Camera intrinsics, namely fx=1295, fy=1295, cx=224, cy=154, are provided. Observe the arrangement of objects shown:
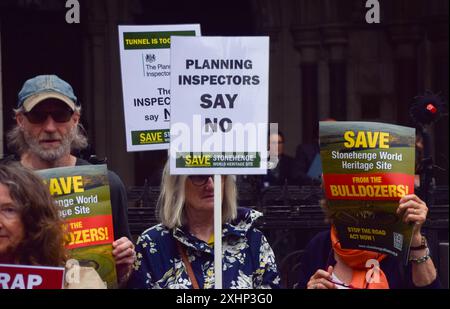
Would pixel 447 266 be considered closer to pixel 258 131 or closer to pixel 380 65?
pixel 258 131

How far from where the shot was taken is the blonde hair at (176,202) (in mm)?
4934

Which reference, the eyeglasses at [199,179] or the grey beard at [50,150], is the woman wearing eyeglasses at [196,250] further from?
the grey beard at [50,150]

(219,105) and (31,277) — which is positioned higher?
(219,105)

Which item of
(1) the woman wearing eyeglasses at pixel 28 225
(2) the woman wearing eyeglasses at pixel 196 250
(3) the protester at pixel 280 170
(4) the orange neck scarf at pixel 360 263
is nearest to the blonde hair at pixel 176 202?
(2) the woman wearing eyeglasses at pixel 196 250

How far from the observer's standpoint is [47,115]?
516 centimetres

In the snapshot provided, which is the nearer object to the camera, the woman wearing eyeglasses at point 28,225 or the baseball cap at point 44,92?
the woman wearing eyeglasses at point 28,225

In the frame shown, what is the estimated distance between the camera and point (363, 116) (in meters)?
14.3

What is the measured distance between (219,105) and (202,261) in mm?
614

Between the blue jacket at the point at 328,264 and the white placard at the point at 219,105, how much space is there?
362 millimetres

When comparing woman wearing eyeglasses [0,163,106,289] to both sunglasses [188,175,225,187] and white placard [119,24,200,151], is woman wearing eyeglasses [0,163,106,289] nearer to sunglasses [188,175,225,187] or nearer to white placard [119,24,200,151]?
sunglasses [188,175,225,187]

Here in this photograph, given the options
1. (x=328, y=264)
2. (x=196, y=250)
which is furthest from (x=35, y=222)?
(x=328, y=264)

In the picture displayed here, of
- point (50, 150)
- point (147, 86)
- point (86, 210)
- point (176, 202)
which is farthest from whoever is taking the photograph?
point (147, 86)

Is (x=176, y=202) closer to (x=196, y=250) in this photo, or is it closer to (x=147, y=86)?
(x=196, y=250)

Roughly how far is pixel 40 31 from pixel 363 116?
165 inches
